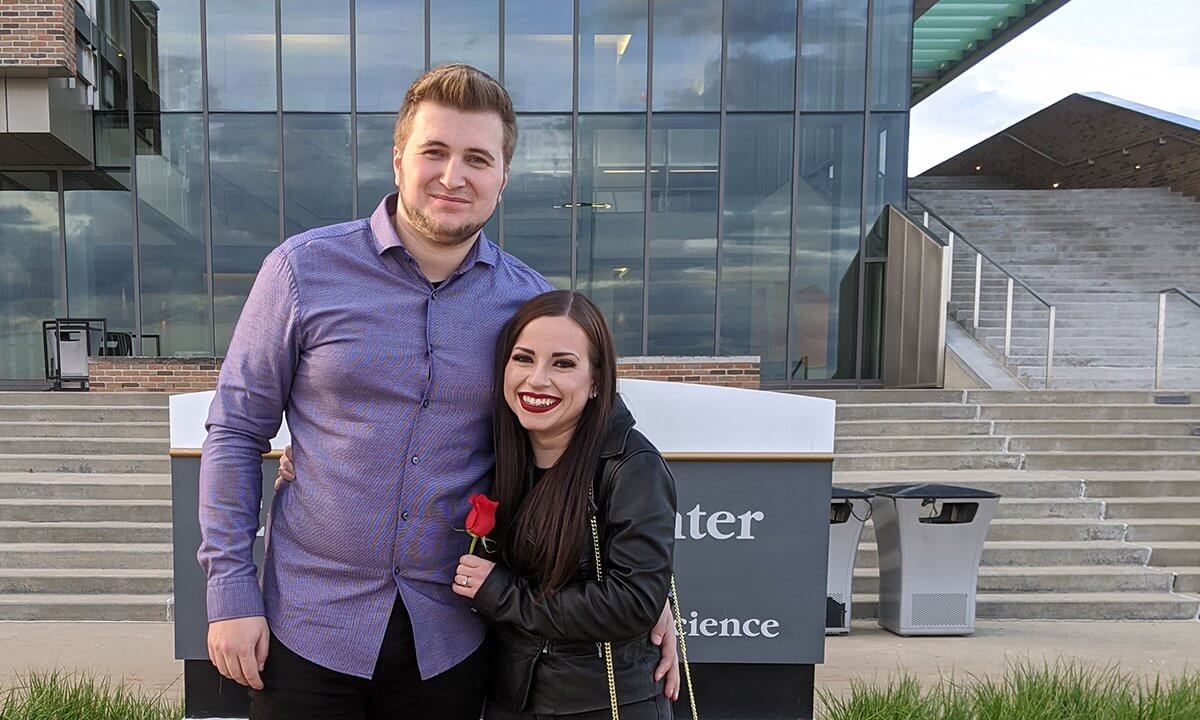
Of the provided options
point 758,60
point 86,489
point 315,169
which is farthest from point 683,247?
point 86,489

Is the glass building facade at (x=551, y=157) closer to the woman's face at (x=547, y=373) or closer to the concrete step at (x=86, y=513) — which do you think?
the concrete step at (x=86, y=513)

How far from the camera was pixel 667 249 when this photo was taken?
37.4 ft

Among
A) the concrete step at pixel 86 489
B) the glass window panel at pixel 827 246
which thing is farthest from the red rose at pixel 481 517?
the glass window panel at pixel 827 246

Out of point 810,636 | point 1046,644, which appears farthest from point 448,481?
point 1046,644

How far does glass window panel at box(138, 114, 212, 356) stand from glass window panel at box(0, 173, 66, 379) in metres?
1.39

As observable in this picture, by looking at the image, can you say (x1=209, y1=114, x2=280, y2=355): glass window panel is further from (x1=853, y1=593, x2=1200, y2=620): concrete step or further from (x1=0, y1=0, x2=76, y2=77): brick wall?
(x1=853, y1=593, x2=1200, y2=620): concrete step

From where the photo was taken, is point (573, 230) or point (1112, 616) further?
point (573, 230)

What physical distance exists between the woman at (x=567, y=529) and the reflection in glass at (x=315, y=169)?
10.3 metres

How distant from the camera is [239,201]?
444 inches

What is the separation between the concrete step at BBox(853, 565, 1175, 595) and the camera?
5.85 metres

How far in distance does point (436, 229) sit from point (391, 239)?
126 millimetres

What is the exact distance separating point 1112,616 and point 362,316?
242 inches

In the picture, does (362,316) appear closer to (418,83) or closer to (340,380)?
(340,380)

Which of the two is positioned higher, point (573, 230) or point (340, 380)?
point (573, 230)
